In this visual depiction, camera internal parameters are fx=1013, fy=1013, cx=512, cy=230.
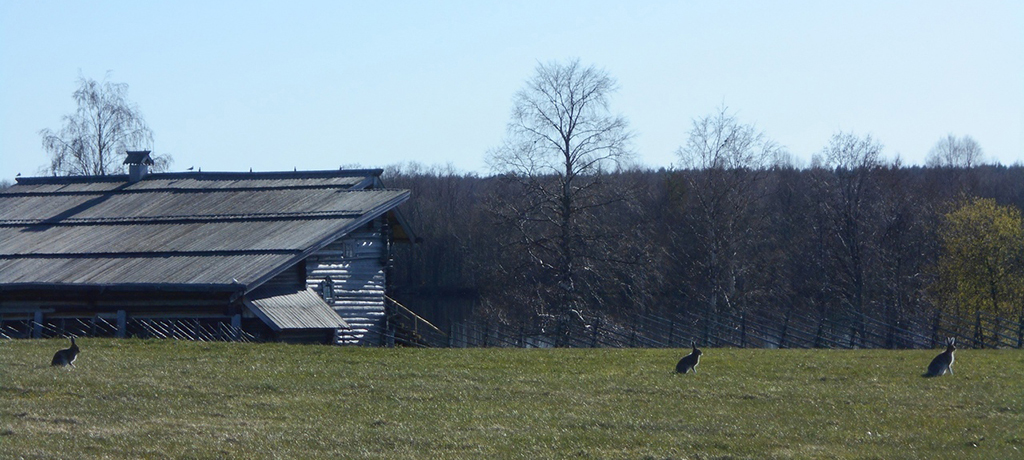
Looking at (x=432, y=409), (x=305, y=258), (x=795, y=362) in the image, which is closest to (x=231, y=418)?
(x=432, y=409)

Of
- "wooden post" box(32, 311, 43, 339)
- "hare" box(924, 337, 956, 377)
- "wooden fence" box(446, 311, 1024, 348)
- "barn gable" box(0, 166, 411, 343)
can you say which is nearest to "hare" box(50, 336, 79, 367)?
"barn gable" box(0, 166, 411, 343)

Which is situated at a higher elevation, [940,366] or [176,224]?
[176,224]

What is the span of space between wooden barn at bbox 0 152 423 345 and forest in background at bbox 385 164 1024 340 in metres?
4.59

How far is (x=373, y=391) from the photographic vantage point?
535 inches

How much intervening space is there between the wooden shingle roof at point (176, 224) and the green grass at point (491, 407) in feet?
18.5

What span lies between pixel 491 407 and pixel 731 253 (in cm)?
3044

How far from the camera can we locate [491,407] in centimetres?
1242

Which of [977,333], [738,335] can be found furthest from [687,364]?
[738,335]

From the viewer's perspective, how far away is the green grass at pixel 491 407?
387 inches

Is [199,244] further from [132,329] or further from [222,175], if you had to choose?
[222,175]

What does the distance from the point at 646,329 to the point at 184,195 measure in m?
14.9

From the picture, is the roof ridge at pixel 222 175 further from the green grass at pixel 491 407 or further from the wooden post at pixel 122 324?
the green grass at pixel 491 407

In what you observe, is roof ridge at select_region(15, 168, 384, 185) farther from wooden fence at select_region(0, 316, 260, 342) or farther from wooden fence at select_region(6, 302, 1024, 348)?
wooden fence at select_region(0, 316, 260, 342)

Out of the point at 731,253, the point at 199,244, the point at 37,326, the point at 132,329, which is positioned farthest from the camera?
the point at 731,253
